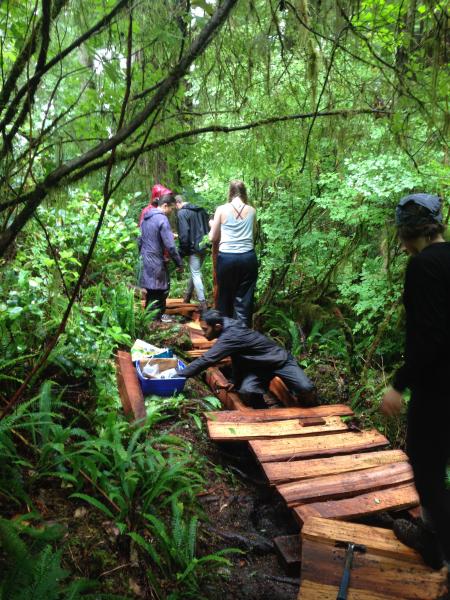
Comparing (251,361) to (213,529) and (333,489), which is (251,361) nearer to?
(333,489)

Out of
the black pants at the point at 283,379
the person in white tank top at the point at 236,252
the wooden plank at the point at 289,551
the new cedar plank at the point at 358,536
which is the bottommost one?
the wooden plank at the point at 289,551

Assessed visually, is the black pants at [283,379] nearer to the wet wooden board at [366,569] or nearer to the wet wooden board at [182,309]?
the wet wooden board at [366,569]

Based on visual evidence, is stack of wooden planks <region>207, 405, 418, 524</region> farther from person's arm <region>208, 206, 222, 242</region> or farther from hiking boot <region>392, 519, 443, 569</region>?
person's arm <region>208, 206, 222, 242</region>

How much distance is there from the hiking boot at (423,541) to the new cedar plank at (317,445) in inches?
51.9

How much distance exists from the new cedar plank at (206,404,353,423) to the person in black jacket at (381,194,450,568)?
2284 mm

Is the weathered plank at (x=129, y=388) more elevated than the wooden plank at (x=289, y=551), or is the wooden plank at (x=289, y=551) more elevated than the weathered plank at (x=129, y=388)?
the weathered plank at (x=129, y=388)

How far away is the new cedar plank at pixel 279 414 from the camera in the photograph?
4.93 meters

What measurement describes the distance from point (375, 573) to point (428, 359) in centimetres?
153

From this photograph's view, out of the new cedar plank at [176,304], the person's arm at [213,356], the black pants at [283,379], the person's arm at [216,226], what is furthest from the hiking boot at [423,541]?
the new cedar plank at [176,304]

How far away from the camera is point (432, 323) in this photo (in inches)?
98.0

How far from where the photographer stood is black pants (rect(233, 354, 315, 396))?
5.34 metres

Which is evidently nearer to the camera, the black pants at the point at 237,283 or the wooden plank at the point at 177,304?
the black pants at the point at 237,283

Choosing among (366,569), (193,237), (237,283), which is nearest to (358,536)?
(366,569)

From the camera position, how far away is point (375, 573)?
298 cm
